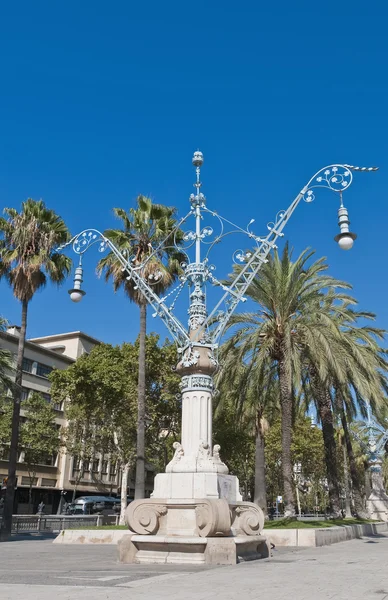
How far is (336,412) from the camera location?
2766 centimetres

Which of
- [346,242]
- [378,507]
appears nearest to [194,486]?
[346,242]

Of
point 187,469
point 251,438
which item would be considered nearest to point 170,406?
point 251,438

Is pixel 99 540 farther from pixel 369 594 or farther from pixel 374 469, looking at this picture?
pixel 374 469

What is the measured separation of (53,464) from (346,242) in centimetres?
4901

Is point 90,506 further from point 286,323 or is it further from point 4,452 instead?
point 286,323

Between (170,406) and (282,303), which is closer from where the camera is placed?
(282,303)

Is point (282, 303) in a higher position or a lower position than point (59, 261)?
lower

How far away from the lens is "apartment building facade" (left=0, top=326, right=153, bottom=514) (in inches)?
1980

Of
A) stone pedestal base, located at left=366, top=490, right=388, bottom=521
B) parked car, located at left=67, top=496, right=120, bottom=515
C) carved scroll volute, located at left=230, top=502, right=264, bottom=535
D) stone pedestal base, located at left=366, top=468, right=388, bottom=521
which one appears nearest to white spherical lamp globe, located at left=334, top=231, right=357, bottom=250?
carved scroll volute, located at left=230, top=502, right=264, bottom=535

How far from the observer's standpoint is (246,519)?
38.2ft

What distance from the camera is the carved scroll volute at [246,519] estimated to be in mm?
11547

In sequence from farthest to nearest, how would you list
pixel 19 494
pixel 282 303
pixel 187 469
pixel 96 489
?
pixel 96 489 < pixel 19 494 < pixel 282 303 < pixel 187 469

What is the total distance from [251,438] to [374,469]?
971cm

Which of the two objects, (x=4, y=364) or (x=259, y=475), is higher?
(x=4, y=364)
